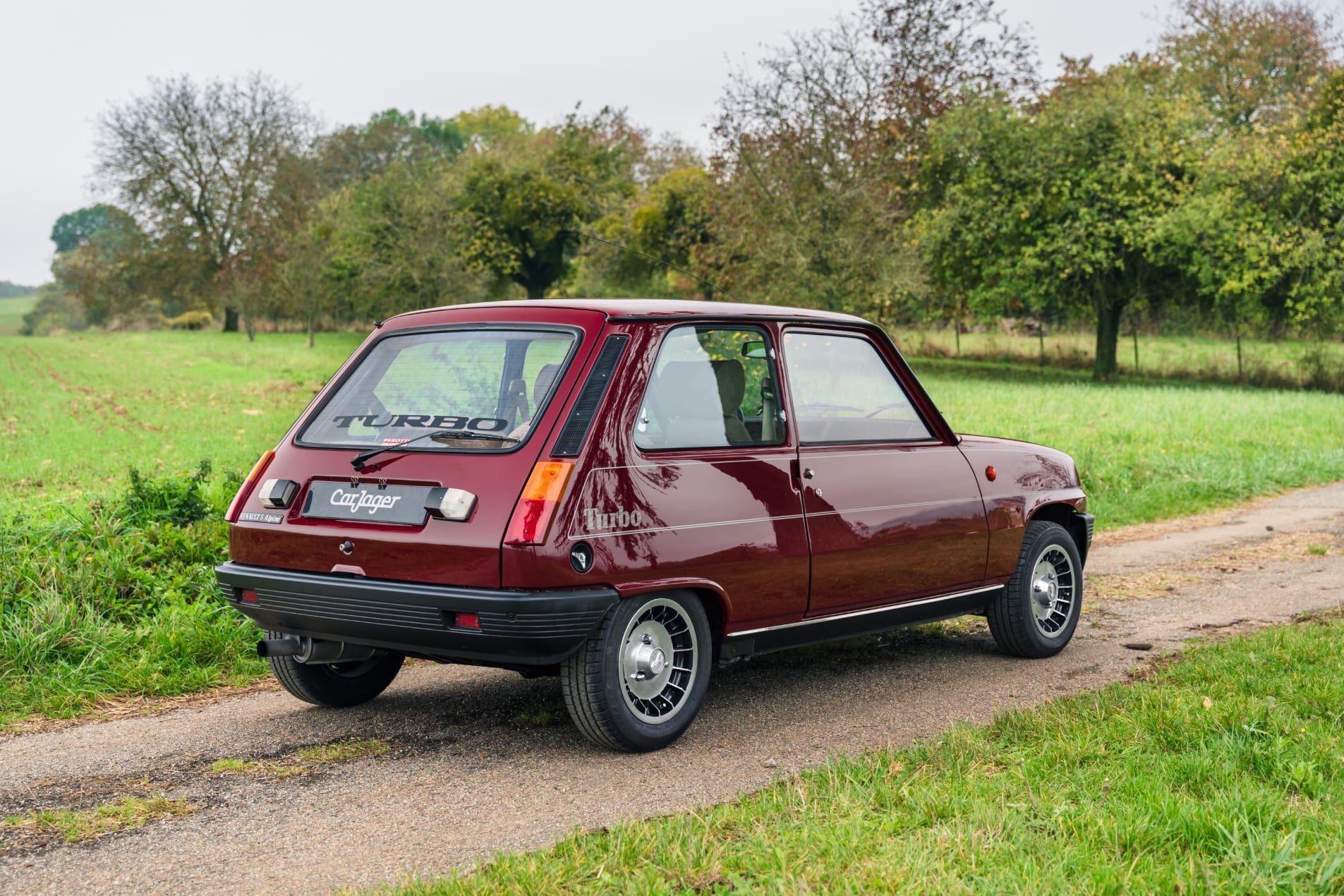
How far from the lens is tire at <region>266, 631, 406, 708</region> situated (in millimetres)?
5508

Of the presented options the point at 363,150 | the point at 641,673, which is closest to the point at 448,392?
the point at 641,673

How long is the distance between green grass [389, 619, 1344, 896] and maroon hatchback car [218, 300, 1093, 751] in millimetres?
816

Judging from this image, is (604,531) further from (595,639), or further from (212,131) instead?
(212,131)

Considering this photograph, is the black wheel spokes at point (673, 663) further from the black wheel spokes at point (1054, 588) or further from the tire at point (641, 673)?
the black wheel spokes at point (1054, 588)

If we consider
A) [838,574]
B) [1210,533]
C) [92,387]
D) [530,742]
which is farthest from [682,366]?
[92,387]

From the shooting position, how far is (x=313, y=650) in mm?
5055

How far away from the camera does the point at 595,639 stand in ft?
15.1

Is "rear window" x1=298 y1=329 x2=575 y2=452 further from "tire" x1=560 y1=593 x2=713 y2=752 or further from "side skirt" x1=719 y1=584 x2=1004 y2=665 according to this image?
"side skirt" x1=719 y1=584 x2=1004 y2=665

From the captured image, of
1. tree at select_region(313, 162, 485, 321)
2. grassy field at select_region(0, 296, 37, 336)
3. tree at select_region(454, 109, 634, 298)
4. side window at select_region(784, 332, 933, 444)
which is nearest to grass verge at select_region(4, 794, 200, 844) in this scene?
side window at select_region(784, 332, 933, 444)

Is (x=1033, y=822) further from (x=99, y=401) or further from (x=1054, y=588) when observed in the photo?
(x=99, y=401)

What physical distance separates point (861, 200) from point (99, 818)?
2475 cm

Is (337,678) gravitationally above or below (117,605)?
below

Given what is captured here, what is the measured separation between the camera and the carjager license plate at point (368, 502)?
4.68 meters

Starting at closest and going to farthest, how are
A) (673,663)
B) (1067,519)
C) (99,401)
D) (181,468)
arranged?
(673,663) → (1067,519) → (181,468) → (99,401)
